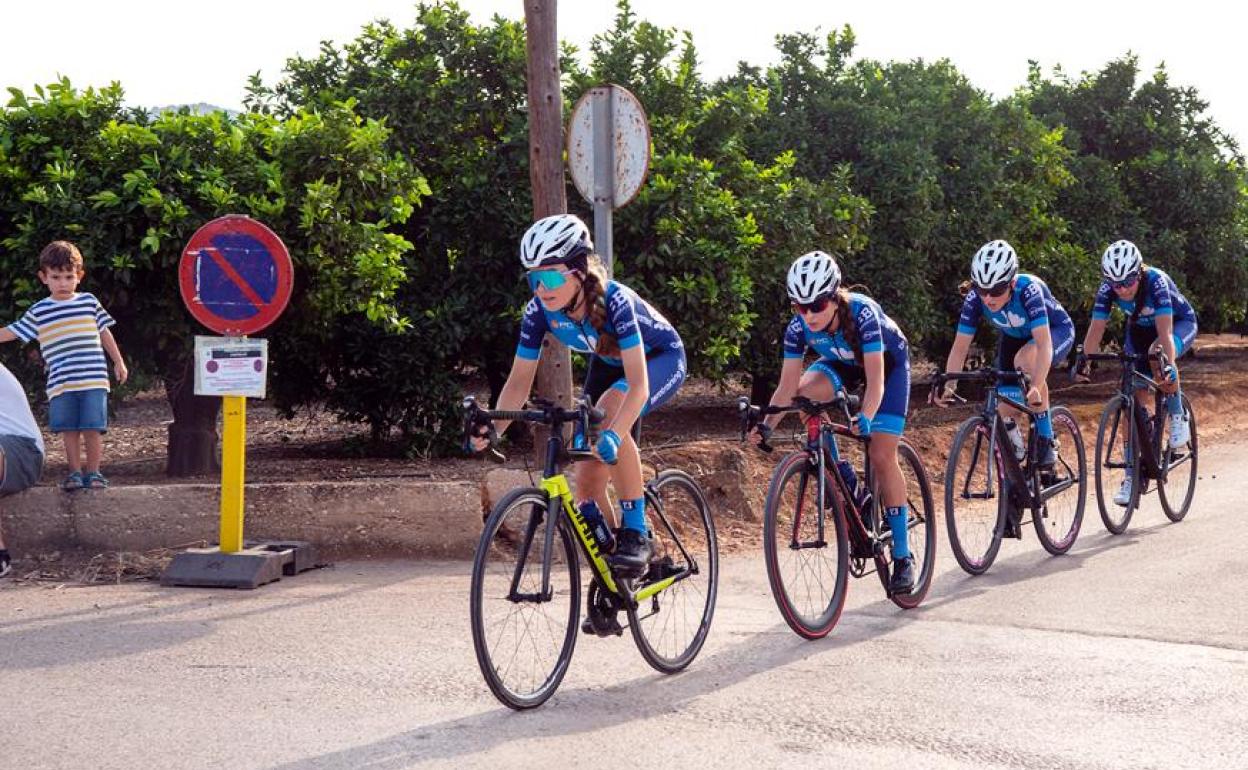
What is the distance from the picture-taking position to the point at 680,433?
51.1 ft

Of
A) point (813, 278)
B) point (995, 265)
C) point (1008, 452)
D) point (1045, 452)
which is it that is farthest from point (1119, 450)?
point (813, 278)

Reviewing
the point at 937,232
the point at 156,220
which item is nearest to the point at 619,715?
the point at 156,220

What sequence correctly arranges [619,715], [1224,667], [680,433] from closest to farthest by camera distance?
Answer: [619,715], [1224,667], [680,433]

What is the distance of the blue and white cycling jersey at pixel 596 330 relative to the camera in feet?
19.2

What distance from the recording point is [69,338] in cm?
883

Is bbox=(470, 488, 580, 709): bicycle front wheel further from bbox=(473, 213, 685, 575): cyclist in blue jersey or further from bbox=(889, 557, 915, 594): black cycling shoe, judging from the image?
bbox=(889, 557, 915, 594): black cycling shoe

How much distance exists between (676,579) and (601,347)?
1035 mm

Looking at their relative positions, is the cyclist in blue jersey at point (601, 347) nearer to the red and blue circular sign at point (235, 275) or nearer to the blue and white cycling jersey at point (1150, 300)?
the red and blue circular sign at point (235, 275)

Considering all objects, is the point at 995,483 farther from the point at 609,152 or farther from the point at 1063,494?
the point at 609,152

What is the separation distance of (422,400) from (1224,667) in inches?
300

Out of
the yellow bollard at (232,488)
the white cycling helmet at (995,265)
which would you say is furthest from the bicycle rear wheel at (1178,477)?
Answer: the yellow bollard at (232,488)

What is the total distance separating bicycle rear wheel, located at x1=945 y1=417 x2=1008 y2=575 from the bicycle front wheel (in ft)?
10.2

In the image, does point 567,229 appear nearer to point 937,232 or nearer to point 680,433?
point 680,433

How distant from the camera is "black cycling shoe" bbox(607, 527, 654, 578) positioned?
5.95 metres
